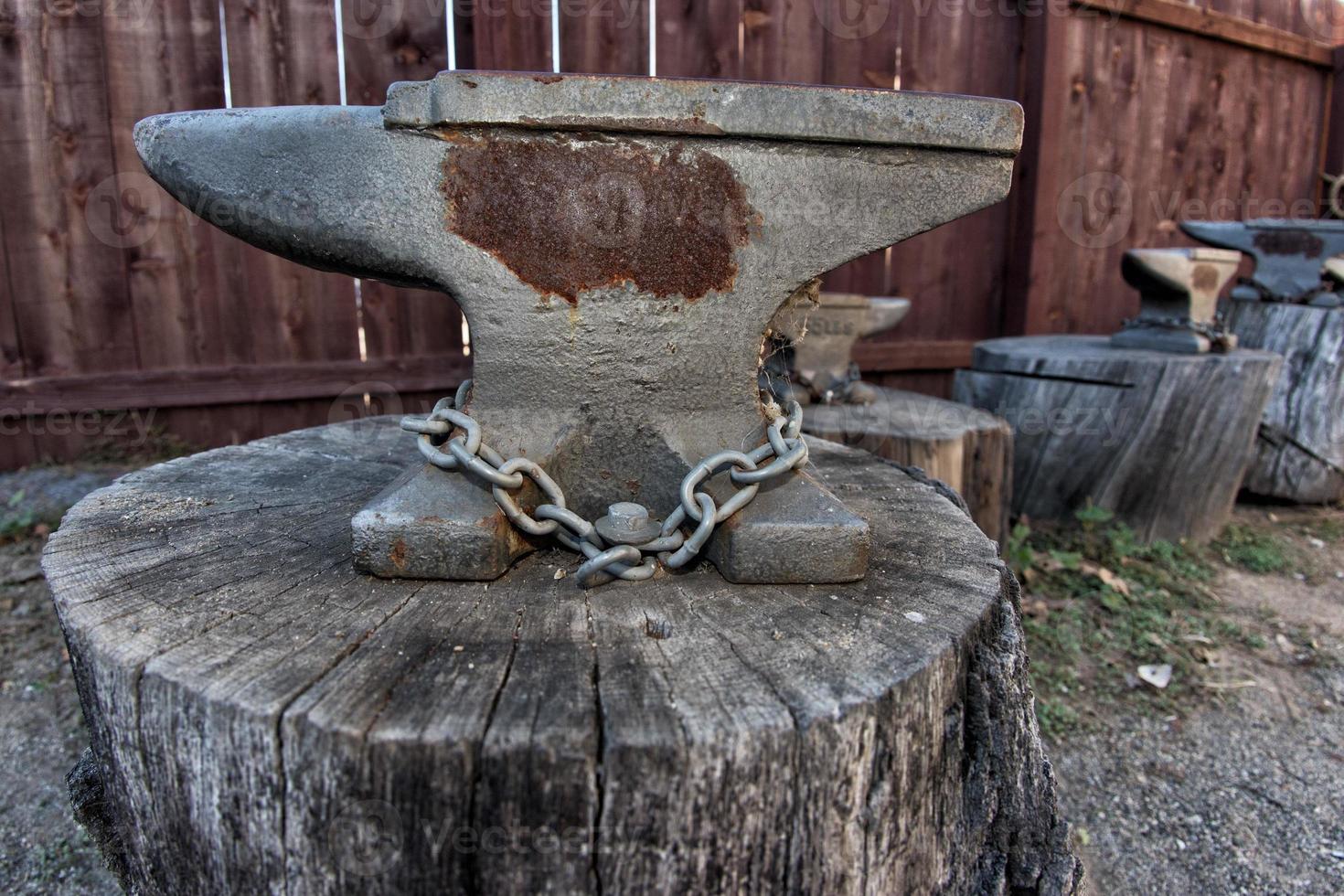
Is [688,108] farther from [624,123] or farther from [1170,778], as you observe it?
[1170,778]

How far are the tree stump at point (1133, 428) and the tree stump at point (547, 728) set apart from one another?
85.6 inches

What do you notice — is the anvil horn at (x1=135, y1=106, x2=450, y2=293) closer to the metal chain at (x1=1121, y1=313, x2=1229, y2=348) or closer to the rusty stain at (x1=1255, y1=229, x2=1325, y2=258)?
the metal chain at (x1=1121, y1=313, x2=1229, y2=348)

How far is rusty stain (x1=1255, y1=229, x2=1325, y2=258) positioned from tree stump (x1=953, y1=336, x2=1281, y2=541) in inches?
34.5

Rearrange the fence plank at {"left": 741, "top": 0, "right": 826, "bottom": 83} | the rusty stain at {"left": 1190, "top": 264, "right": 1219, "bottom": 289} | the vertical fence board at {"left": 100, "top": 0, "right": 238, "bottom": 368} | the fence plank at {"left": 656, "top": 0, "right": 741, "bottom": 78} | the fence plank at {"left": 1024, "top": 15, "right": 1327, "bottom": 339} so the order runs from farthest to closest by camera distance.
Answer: the fence plank at {"left": 1024, "top": 15, "right": 1327, "bottom": 339} < the fence plank at {"left": 741, "top": 0, "right": 826, "bottom": 83} < the fence plank at {"left": 656, "top": 0, "right": 741, "bottom": 78} < the rusty stain at {"left": 1190, "top": 264, "right": 1219, "bottom": 289} < the vertical fence board at {"left": 100, "top": 0, "right": 238, "bottom": 368}

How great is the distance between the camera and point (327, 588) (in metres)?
1.05

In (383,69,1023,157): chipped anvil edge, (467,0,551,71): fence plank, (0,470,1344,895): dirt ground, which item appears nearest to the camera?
(383,69,1023,157): chipped anvil edge

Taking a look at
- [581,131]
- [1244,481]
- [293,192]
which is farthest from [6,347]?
[1244,481]

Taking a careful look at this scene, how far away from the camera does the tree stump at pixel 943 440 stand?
2443 millimetres

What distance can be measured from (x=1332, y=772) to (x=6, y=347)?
413 cm

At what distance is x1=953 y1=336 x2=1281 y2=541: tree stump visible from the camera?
2979mm

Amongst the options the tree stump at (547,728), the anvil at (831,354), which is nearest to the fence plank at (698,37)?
the anvil at (831,354)

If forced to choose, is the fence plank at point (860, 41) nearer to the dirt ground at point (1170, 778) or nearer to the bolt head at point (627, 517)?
the dirt ground at point (1170, 778)

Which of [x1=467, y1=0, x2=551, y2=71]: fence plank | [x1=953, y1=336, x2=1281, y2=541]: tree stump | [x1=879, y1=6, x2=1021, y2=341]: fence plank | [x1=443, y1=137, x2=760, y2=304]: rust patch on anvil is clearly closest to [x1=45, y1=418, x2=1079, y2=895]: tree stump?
[x1=443, y1=137, x2=760, y2=304]: rust patch on anvil

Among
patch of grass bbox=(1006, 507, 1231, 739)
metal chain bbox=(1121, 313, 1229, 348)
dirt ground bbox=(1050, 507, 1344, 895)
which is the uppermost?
metal chain bbox=(1121, 313, 1229, 348)
